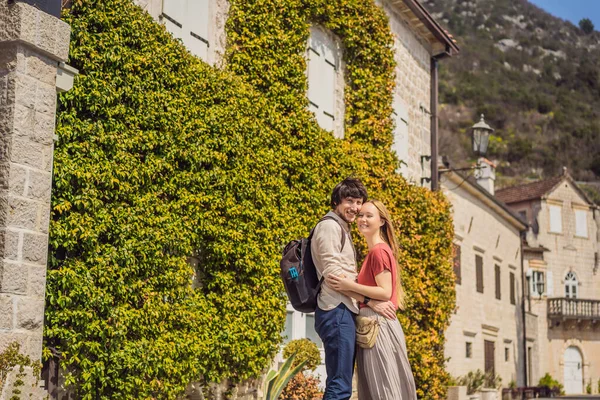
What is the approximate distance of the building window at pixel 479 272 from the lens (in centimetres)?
2642

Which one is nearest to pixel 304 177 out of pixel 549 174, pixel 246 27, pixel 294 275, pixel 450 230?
pixel 246 27

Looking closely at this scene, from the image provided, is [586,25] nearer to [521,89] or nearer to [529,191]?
[521,89]

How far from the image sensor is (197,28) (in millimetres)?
11086

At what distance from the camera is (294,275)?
579cm

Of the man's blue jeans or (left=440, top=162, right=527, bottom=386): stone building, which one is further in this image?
(left=440, top=162, right=527, bottom=386): stone building

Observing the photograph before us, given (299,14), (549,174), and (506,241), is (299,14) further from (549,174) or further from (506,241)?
(549,174)

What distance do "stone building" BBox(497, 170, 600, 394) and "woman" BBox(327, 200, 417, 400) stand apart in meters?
33.9

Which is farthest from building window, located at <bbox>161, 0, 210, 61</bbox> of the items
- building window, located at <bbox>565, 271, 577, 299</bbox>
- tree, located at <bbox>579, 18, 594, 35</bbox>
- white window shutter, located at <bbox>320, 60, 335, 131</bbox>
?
tree, located at <bbox>579, 18, 594, 35</bbox>

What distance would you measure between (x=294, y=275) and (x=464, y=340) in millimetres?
19873

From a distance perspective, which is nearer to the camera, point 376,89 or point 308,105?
point 308,105

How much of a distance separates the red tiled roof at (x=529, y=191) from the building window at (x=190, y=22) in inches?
1389

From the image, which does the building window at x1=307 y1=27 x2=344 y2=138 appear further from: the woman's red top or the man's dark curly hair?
the woman's red top

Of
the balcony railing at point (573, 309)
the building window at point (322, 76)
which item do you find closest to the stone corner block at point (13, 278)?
the building window at point (322, 76)

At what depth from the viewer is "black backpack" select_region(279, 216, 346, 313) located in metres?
5.77
